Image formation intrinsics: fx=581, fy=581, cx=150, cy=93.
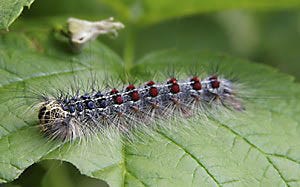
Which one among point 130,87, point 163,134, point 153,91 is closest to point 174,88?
point 153,91

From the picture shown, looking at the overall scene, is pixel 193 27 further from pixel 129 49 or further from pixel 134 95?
pixel 134 95

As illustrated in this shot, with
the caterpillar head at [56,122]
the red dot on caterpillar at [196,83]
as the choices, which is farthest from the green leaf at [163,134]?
the red dot on caterpillar at [196,83]

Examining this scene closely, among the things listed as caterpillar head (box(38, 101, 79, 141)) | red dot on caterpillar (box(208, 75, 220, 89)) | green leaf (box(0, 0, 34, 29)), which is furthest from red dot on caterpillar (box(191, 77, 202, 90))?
green leaf (box(0, 0, 34, 29))

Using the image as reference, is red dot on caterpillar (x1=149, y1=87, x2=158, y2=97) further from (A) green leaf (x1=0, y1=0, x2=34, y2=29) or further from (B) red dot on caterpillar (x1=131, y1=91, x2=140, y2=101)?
(A) green leaf (x1=0, y1=0, x2=34, y2=29)

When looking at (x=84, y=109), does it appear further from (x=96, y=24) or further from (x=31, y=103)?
(x=96, y=24)

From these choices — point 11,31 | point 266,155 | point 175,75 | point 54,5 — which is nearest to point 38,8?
point 54,5

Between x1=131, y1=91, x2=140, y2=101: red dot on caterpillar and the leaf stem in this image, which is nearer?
x1=131, y1=91, x2=140, y2=101: red dot on caterpillar
